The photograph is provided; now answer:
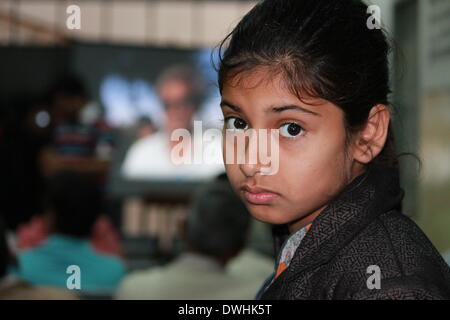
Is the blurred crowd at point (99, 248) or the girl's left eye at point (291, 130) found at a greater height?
the girl's left eye at point (291, 130)

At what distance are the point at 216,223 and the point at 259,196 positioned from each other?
1.25 meters

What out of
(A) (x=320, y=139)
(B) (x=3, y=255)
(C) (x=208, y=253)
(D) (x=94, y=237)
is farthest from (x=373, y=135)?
(D) (x=94, y=237)

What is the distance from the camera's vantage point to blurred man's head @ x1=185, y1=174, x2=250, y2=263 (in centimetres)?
203

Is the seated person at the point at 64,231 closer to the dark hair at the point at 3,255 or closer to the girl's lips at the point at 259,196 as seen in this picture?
the dark hair at the point at 3,255

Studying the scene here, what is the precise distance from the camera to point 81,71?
6188mm

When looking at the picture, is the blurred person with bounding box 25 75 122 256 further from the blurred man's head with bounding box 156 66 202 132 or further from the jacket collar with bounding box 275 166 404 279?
the jacket collar with bounding box 275 166 404 279

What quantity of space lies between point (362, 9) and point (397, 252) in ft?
1.08

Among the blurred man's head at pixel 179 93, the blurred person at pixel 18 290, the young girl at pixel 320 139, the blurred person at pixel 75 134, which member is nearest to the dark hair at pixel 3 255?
the blurred person at pixel 18 290

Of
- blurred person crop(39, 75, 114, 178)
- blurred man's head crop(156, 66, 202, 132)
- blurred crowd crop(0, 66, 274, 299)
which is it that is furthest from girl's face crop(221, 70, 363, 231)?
blurred man's head crop(156, 66, 202, 132)

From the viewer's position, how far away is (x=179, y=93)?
6.20 metres

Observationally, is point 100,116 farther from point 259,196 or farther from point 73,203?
point 259,196

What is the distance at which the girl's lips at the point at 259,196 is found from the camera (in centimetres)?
80

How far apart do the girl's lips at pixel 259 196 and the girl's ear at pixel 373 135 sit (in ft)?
0.42
